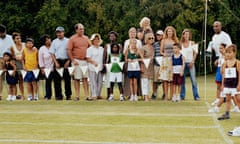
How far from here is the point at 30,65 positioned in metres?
15.9

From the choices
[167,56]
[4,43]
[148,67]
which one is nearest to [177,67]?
[167,56]

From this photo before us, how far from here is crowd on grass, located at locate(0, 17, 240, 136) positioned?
1485cm

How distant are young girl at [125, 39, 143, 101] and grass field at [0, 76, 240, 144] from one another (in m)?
0.57

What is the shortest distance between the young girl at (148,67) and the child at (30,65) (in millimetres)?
3253

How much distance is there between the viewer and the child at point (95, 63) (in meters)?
15.5

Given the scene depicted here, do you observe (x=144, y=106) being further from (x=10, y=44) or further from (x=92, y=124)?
(x=10, y=44)

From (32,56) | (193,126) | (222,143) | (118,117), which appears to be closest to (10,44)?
(32,56)

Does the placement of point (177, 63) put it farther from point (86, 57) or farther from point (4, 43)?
point (4, 43)

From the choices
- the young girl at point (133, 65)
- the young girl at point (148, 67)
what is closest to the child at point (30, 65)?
the young girl at point (133, 65)

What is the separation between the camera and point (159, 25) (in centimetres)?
4194

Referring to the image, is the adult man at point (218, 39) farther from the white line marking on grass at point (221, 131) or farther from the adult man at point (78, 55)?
the adult man at point (78, 55)

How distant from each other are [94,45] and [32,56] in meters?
1.92

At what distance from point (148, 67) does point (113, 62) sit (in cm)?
106

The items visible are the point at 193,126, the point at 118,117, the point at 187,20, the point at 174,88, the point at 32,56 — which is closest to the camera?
the point at 193,126
